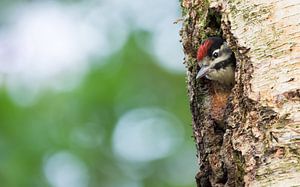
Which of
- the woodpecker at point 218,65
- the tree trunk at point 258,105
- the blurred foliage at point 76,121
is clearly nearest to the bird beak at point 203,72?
the woodpecker at point 218,65

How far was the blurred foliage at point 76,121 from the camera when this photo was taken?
8789 mm

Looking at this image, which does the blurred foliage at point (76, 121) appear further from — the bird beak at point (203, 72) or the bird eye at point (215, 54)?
the bird beak at point (203, 72)

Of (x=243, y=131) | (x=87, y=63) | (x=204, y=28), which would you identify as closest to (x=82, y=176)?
(x=87, y=63)

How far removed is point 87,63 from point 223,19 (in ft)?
18.1

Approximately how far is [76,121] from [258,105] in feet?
19.2

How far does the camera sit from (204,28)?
4.18m

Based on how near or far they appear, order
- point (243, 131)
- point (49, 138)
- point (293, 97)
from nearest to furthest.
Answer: point (293, 97) < point (243, 131) < point (49, 138)

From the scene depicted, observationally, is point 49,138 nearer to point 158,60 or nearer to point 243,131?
point 158,60

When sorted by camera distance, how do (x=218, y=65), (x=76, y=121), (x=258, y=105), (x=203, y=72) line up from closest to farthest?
(x=258, y=105) < (x=203, y=72) < (x=218, y=65) < (x=76, y=121)

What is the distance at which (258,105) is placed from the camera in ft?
11.3

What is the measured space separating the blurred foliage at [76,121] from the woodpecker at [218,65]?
4.52 metres

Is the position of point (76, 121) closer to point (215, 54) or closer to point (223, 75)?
point (215, 54)

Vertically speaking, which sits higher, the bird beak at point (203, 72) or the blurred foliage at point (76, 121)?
the blurred foliage at point (76, 121)

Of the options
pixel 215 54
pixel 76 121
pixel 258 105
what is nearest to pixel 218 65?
pixel 215 54
